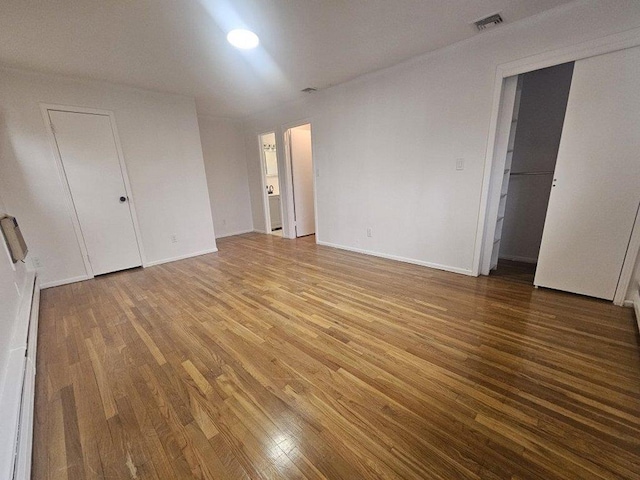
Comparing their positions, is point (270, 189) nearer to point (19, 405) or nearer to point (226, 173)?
point (226, 173)

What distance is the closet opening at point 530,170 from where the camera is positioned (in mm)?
2900

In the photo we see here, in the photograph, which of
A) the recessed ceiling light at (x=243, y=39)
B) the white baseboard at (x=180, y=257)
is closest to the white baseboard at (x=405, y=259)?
the white baseboard at (x=180, y=257)

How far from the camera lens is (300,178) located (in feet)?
16.7

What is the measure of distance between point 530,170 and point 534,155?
0.59ft

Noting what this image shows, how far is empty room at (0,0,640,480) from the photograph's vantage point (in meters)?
1.20

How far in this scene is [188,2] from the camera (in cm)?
181

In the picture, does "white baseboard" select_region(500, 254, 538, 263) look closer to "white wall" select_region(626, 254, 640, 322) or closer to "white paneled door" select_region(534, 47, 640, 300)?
"white paneled door" select_region(534, 47, 640, 300)

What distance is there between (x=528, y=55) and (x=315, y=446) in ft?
11.0

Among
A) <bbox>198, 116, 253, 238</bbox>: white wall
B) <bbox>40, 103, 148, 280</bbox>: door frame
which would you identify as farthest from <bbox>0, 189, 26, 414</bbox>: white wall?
<bbox>198, 116, 253, 238</bbox>: white wall

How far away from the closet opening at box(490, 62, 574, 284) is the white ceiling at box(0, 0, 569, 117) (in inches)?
48.8

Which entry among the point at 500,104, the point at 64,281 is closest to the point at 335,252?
the point at 500,104

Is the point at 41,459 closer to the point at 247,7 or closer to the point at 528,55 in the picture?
the point at 247,7

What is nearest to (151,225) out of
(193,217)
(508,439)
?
(193,217)

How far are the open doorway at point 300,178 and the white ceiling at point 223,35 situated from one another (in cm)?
152
